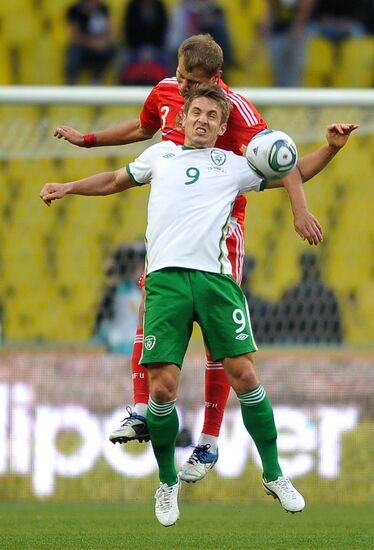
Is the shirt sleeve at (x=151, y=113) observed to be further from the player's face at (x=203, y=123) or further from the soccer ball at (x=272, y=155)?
the soccer ball at (x=272, y=155)

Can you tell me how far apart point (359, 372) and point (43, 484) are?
279 cm

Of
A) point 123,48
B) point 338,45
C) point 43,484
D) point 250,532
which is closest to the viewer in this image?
point 250,532

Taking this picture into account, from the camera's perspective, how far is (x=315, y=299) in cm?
1141

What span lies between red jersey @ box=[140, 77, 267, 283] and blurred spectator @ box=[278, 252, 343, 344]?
4.07m

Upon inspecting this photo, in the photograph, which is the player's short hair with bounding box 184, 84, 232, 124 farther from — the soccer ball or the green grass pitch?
→ the green grass pitch

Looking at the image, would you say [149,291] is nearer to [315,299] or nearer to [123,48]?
[315,299]

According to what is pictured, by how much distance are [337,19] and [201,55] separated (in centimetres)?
860

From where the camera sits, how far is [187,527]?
8.17 meters

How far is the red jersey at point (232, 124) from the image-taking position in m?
7.15

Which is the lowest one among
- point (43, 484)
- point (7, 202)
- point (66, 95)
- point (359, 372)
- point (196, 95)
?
point (43, 484)

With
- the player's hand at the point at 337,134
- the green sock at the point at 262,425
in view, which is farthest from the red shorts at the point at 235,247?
the player's hand at the point at 337,134

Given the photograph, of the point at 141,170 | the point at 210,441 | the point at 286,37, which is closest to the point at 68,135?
the point at 141,170

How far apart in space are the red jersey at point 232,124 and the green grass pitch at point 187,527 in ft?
4.88

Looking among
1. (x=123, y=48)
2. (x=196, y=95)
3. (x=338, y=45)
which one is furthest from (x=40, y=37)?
(x=196, y=95)
